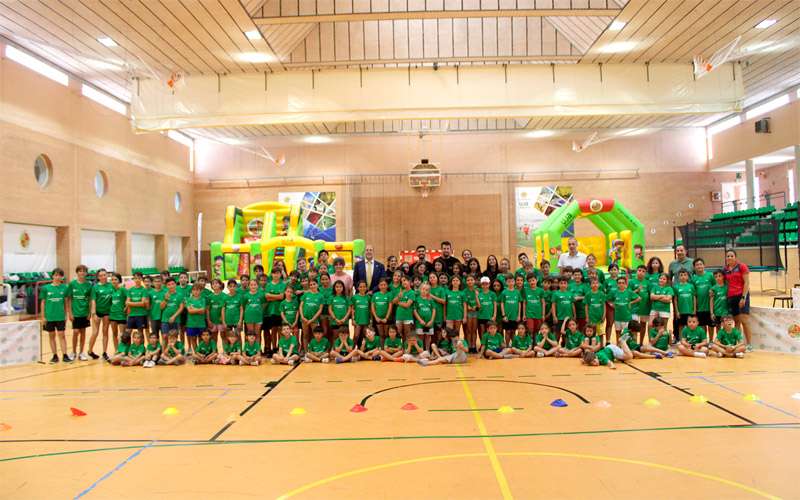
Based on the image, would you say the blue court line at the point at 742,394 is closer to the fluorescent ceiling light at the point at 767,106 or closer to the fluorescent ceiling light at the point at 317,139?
the fluorescent ceiling light at the point at 767,106

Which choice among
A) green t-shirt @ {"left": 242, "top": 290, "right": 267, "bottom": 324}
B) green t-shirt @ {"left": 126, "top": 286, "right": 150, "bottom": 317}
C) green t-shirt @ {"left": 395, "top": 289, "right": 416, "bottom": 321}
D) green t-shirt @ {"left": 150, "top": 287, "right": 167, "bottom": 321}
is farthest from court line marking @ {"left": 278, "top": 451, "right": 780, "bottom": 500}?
green t-shirt @ {"left": 126, "top": 286, "right": 150, "bottom": 317}

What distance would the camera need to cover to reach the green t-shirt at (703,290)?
7.93m

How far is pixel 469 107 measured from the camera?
38.8ft

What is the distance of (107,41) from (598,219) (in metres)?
13.6

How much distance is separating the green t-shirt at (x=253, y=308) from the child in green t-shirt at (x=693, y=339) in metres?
6.27

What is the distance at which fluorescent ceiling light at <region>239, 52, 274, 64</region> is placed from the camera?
12438 millimetres

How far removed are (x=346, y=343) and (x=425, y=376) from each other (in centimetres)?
168

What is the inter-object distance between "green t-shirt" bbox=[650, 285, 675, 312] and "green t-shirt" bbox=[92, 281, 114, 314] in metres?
8.46

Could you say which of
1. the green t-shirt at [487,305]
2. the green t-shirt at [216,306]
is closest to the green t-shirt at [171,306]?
the green t-shirt at [216,306]

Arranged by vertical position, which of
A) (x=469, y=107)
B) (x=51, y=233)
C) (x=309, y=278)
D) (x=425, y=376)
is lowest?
(x=425, y=376)

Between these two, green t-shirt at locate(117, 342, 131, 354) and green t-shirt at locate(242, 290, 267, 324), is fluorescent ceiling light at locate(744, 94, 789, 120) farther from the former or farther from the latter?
green t-shirt at locate(117, 342, 131, 354)

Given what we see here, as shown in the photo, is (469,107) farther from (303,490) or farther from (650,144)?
(650,144)

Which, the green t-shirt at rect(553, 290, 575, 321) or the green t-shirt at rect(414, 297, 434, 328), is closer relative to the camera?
the green t-shirt at rect(414, 297, 434, 328)

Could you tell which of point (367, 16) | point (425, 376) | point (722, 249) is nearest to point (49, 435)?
point (425, 376)
